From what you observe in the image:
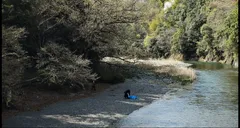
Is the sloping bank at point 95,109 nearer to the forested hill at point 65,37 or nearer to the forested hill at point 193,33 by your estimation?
the forested hill at point 65,37

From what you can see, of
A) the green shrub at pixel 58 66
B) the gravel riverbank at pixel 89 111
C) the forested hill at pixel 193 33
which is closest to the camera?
the gravel riverbank at pixel 89 111

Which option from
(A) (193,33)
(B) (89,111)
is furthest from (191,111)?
(A) (193,33)

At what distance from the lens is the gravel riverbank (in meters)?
17.4

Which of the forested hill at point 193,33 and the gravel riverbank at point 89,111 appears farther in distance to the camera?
the forested hill at point 193,33

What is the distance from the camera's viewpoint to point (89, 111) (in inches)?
822

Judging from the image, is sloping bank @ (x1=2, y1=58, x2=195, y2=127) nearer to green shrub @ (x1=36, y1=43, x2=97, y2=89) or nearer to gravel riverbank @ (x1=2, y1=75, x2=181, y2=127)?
gravel riverbank @ (x1=2, y1=75, x2=181, y2=127)

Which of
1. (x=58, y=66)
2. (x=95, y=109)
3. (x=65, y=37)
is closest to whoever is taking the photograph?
(x=95, y=109)

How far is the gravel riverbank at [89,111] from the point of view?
17.4 m

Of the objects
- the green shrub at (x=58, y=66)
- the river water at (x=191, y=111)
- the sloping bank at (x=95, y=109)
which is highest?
the green shrub at (x=58, y=66)

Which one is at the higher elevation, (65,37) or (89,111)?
(65,37)

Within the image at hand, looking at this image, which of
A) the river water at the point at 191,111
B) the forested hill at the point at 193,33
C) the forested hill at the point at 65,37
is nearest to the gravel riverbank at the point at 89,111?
the river water at the point at 191,111

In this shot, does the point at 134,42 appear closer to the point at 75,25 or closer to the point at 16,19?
the point at 75,25

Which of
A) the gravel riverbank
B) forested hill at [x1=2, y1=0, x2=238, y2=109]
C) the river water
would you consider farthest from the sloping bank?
forested hill at [x1=2, y1=0, x2=238, y2=109]

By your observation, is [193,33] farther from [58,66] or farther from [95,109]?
[95,109]
